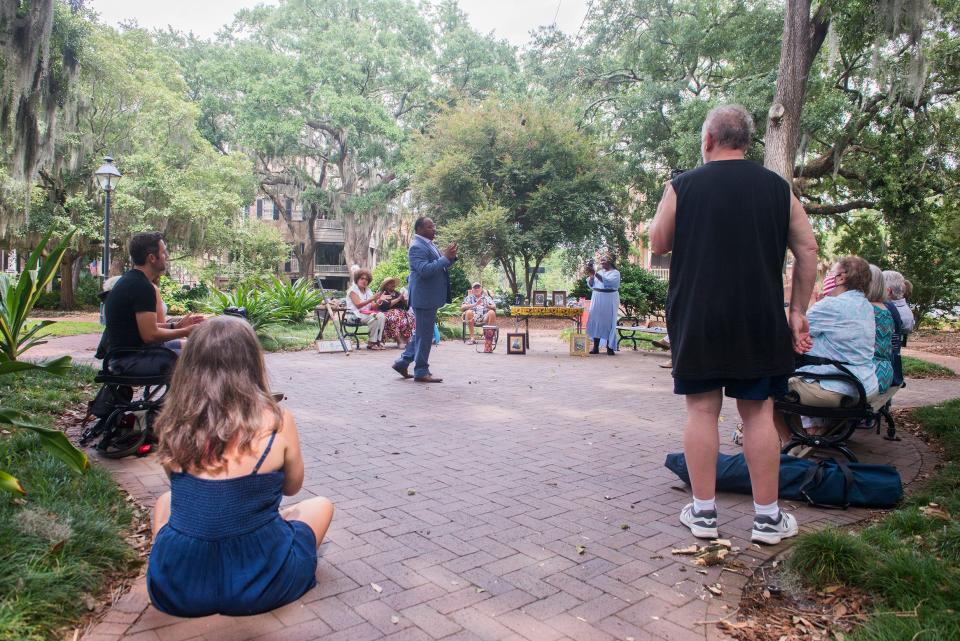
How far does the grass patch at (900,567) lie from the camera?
83.0 inches

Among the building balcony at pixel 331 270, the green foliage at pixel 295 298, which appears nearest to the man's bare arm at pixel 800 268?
the green foliage at pixel 295 298

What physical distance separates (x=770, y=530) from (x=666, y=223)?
4.92ft

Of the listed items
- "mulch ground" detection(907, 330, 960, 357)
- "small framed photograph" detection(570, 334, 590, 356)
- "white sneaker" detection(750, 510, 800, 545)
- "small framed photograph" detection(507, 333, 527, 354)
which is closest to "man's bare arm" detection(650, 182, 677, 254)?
"white sneaker" detection(750, 510, 800, 545)

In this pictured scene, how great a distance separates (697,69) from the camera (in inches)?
799

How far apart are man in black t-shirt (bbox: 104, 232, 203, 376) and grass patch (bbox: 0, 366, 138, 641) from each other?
29.7 inches

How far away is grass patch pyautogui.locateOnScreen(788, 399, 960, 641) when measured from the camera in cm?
211

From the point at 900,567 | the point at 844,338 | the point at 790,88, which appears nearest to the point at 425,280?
the point at 844,338

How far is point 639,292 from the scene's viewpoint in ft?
56.6

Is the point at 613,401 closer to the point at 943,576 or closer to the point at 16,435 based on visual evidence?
the point at 943,576

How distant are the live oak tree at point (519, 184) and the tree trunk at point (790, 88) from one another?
1234cm

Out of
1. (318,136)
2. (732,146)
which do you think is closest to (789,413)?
(732,146)

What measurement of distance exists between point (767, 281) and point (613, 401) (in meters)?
4.20

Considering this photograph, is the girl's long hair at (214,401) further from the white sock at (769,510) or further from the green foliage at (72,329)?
the green foliage at (72,329)

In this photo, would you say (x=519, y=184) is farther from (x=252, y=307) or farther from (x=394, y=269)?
(x=252, y=307)
